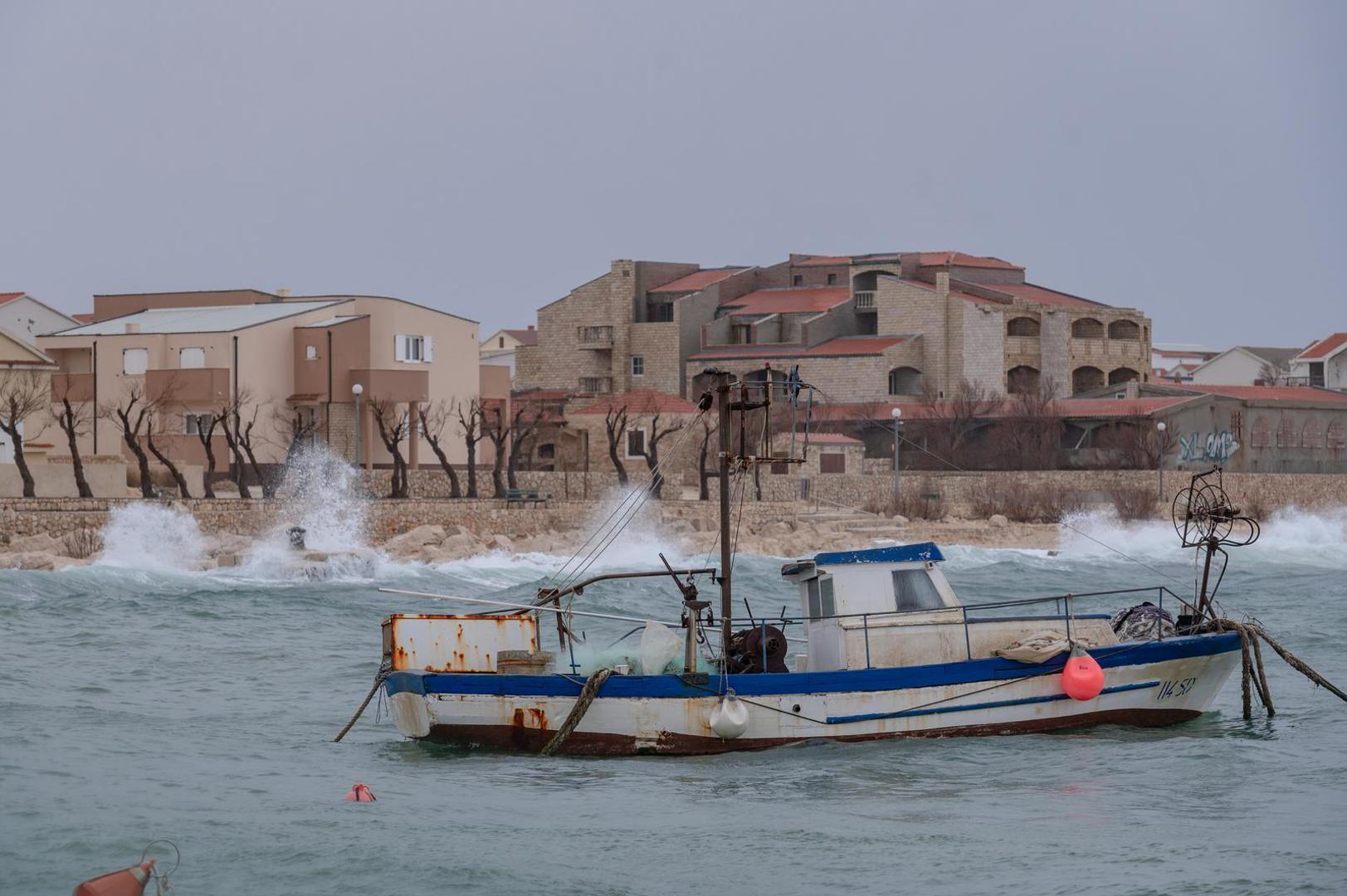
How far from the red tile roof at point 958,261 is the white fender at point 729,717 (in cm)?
7487

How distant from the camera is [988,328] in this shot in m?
84.0

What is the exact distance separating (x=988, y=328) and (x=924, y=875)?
70.5 meters

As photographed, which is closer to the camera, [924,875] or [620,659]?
[924,875]

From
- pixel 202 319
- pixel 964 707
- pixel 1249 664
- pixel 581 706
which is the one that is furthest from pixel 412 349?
pixel 964 707

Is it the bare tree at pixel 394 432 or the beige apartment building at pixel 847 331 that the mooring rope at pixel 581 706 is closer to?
the bare tree at pixel 394 432

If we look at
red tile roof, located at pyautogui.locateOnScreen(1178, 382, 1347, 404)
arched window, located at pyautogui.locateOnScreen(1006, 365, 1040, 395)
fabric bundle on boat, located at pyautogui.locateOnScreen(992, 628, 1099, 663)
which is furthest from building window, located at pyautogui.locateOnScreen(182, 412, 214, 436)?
fabric bundle on boat, located at pyautogui.locateOnScreen(992, 628, 1099, 663)

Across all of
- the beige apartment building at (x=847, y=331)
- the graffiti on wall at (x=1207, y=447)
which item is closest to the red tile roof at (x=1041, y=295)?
the beige apartment building at (x=847, y=331)

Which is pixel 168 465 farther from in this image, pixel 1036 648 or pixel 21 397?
pixel 1036 648

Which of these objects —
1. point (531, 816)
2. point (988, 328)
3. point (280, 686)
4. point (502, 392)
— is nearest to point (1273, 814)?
point (531, 816)

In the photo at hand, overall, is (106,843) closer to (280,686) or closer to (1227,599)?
(280,686)

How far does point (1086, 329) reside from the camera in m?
85.0

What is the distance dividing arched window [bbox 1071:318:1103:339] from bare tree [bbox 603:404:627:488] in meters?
23.5

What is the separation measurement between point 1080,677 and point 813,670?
124 inches

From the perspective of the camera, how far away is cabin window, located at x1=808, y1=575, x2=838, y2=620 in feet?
71.8
